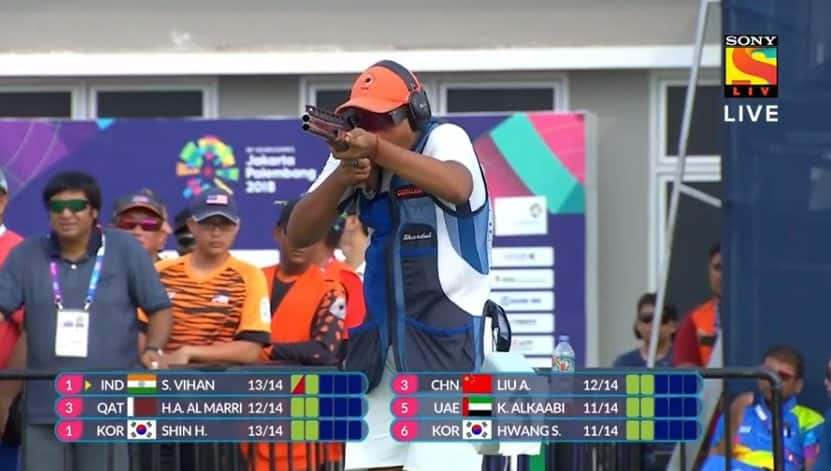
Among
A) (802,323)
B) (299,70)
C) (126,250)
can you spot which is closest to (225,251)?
(126,250)

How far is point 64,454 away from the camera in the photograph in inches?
315

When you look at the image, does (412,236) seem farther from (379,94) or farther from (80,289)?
(80,289)

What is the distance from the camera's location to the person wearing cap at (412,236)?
20.6 ft

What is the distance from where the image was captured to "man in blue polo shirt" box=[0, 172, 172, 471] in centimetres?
854

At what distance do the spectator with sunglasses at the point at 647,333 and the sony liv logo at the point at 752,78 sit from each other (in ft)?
9.44

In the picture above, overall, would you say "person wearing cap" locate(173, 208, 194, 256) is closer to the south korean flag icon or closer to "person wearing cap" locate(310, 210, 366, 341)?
"person wearing cap" locate(310, 210, 366, 341)

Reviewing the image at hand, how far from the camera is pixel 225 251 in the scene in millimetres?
9500

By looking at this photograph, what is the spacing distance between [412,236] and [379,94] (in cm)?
47

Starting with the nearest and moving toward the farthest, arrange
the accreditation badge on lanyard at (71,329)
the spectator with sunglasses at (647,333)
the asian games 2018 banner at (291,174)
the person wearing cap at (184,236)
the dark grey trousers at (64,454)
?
1. the dark grey trousers at (64,454)
2. the accreditation badge on lanyard at (71,329)
3. the person wearing cap at (184,236)
4. the spectator with sunglasses at (647,333)
5. the asian games 2018 banner at (291,174)

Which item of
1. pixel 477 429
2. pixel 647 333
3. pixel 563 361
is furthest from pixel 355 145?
pixel 647 333

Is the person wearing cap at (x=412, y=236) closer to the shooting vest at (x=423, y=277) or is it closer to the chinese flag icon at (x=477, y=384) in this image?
the shooting vest at (x=423, y=277)

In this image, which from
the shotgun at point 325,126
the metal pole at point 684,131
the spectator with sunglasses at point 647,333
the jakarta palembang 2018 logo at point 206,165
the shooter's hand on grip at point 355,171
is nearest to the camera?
the shotgun at point 325,126

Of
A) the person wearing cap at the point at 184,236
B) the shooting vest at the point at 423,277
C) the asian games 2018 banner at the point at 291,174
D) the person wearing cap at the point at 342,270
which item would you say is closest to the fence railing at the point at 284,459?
the person wearing cap at the point at 342,270

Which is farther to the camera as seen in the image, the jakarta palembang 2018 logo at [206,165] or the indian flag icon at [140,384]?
the jakarta palembang 2018 logo at [206,165]
